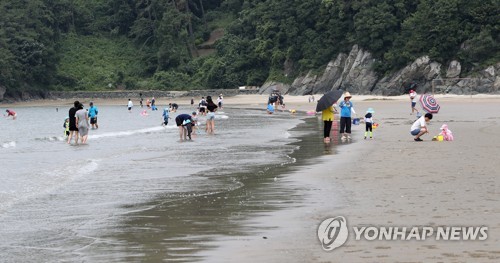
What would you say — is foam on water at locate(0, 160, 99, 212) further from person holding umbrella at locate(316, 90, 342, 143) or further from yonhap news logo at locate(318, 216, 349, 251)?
person holding umbrella at locate(316, 90, 342, 143)

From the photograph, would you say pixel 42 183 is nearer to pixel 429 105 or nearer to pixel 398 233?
pixel 398 233

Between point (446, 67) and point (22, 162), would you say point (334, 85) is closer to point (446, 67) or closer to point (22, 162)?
point (446, 67)

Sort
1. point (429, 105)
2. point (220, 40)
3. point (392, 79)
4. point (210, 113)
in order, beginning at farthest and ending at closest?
point (220, 40) < point (392, 79) < point (210, 113) < point (429, 105)

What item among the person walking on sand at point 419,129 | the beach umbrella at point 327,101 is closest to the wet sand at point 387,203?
the person walking on sand at point 419,129

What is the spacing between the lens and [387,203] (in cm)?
1227

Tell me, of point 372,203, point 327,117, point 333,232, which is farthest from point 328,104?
point 333,232

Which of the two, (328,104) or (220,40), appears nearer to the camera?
(328,104)

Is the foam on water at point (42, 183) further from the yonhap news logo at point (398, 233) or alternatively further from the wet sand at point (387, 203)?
the yonhap news logo at point (398, 233)

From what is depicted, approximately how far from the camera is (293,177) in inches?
651

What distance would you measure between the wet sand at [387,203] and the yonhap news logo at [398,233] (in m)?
0.12

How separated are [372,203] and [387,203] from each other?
226 mm

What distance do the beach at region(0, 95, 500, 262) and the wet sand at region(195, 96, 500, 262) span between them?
13mm

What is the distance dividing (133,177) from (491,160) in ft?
25.5

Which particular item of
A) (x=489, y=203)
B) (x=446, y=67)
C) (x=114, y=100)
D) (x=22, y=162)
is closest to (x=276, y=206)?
(x=489, y=203)
